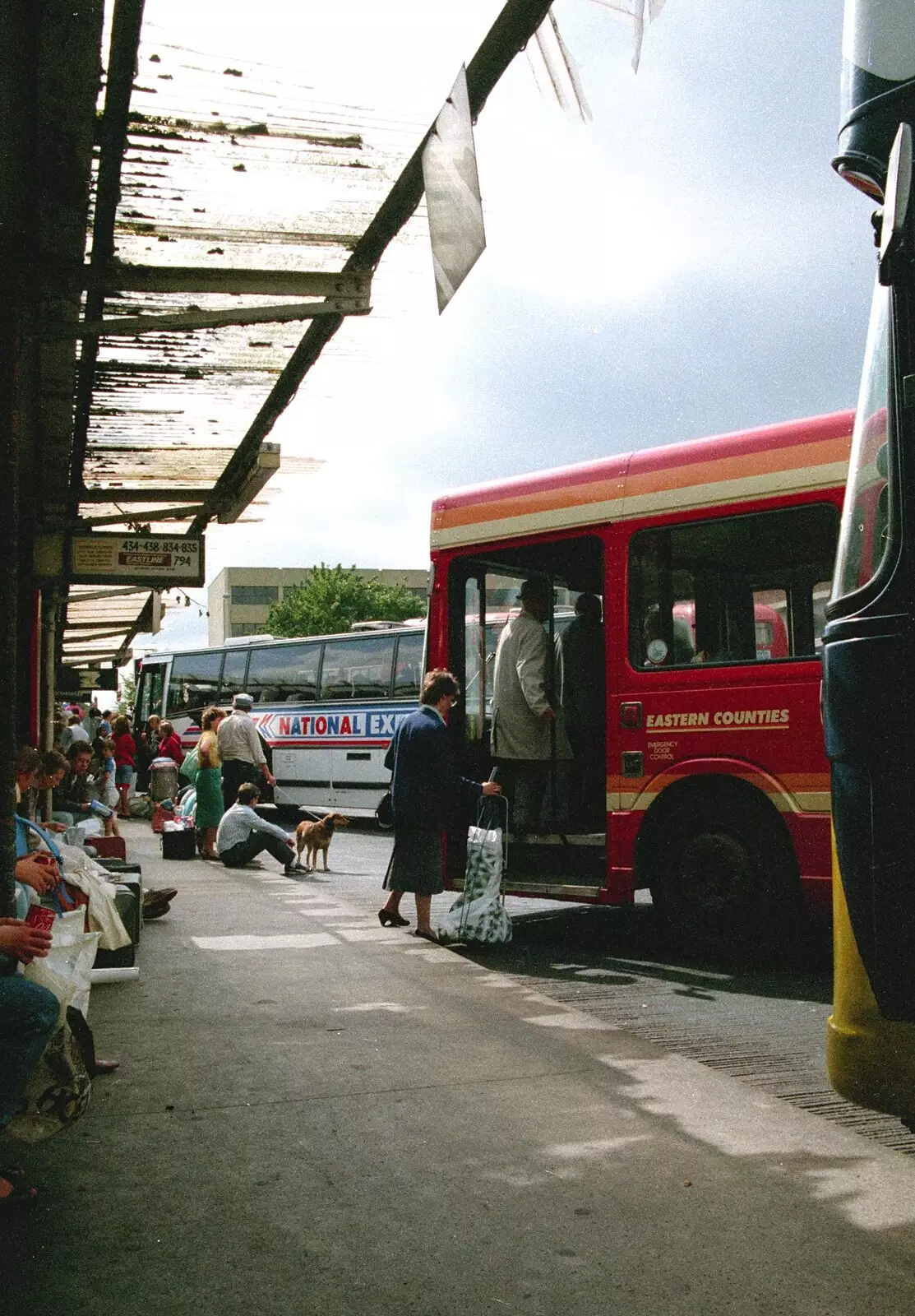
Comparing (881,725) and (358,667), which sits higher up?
(358,667)

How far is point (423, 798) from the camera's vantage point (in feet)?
27.4

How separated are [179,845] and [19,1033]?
11.1 metres

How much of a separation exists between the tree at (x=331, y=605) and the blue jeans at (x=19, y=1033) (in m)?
65.3

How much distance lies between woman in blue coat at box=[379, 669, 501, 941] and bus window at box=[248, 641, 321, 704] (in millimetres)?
13798

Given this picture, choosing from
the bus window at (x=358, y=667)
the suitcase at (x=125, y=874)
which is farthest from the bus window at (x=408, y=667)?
the suitcase at (x=125, y=874)

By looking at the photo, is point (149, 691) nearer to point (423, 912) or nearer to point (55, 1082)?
point (423, 912)

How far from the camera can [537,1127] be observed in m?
4.38

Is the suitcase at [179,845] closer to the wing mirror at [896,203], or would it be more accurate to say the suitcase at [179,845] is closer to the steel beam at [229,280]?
the steel beam at [229,280]

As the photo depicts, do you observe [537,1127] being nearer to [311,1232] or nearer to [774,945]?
[311,1232]

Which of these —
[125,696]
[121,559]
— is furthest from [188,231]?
[125,696]

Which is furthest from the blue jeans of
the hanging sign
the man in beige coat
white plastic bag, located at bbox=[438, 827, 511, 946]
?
the man in beige coat

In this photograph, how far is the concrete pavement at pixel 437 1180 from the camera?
Result: 3.14 m

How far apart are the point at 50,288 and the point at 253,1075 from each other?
402cm

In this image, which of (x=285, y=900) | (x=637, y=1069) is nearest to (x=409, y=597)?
(x=285, y=900)
